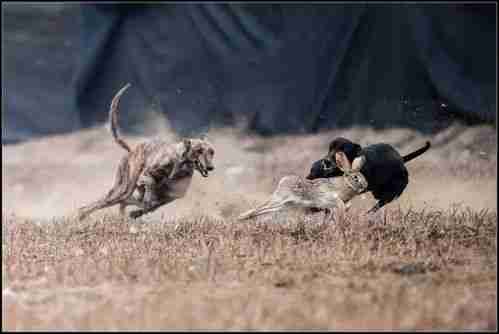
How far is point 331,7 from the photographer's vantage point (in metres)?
11.1

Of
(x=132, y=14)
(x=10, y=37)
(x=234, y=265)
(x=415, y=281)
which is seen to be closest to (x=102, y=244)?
(x=234, y=265)

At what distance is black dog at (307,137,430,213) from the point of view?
21.6 ft

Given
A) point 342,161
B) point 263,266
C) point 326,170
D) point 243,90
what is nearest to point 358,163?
point 342,161

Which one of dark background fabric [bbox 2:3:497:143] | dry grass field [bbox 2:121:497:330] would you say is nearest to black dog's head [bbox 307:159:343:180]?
dry grass field [bbox 2:121:497:330]

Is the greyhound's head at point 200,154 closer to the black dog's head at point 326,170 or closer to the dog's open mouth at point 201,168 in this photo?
the dog's open mouth at point 201,168

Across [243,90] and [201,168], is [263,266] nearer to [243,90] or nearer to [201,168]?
[201,168]

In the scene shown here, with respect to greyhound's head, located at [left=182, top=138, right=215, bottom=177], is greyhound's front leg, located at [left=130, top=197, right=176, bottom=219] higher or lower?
lower

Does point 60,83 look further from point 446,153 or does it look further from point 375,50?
point 446,153

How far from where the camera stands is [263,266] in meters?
5.36

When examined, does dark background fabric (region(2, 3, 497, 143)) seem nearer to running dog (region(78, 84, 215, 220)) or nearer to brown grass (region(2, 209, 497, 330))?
running dog (region(78, 84, 215, 220))

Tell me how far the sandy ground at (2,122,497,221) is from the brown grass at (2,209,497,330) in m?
1.12

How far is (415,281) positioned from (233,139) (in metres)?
6.98

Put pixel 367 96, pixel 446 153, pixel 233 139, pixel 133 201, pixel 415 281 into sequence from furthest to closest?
1. pixel 233 139
2. pixel 367 96
3. pixel 446 153
4. pixel 133 201
5. pixel 415 281

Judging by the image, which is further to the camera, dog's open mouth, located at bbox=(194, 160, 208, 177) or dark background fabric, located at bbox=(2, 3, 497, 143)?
dark background fabric, located at bbox=(2, 3, 497, 143)
